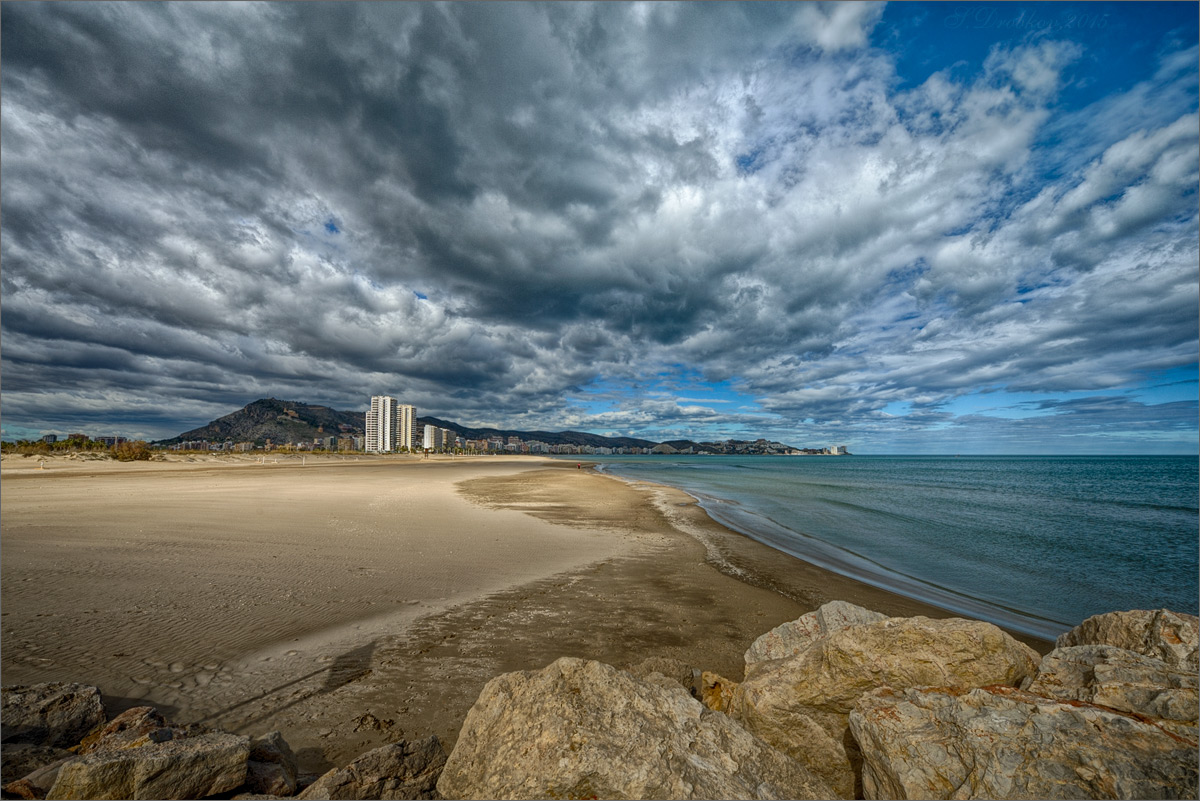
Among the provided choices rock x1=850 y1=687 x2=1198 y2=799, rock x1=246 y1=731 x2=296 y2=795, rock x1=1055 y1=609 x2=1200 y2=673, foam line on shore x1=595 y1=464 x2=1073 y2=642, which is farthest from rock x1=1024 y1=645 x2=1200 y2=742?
foam line on shore x1=595 y1=464 x2=1073 y2=642

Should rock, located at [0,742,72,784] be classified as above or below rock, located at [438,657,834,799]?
below

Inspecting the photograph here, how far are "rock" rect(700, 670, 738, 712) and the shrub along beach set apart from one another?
3 centimetres

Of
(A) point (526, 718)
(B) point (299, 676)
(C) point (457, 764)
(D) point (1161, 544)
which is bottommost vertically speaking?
(D) point (1161, 544)

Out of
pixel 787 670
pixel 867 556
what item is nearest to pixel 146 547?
pixel 787 670

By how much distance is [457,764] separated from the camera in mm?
3469

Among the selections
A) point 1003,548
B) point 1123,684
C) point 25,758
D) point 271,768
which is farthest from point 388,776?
point 1003,548

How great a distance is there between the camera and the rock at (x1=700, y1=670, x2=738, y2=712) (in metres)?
4.71

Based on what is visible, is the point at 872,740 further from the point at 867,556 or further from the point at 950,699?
the point at 867,556

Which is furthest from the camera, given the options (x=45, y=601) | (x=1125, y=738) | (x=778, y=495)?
(x=778, y=495)

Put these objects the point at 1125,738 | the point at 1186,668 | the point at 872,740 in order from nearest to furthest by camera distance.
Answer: the point at 1125,738 < the point at 872,740 < the point at 1186,668

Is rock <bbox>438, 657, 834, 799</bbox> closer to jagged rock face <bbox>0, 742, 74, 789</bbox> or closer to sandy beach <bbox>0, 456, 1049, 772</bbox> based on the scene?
sandy beach <bbox>0, 456, 1049, 772</bbox>

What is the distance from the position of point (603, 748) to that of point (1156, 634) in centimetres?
505

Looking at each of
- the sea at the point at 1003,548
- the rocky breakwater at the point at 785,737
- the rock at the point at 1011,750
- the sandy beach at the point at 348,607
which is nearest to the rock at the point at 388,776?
the rocky breakwater at the point at 785,737

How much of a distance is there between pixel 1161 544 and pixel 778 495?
65.9ft
